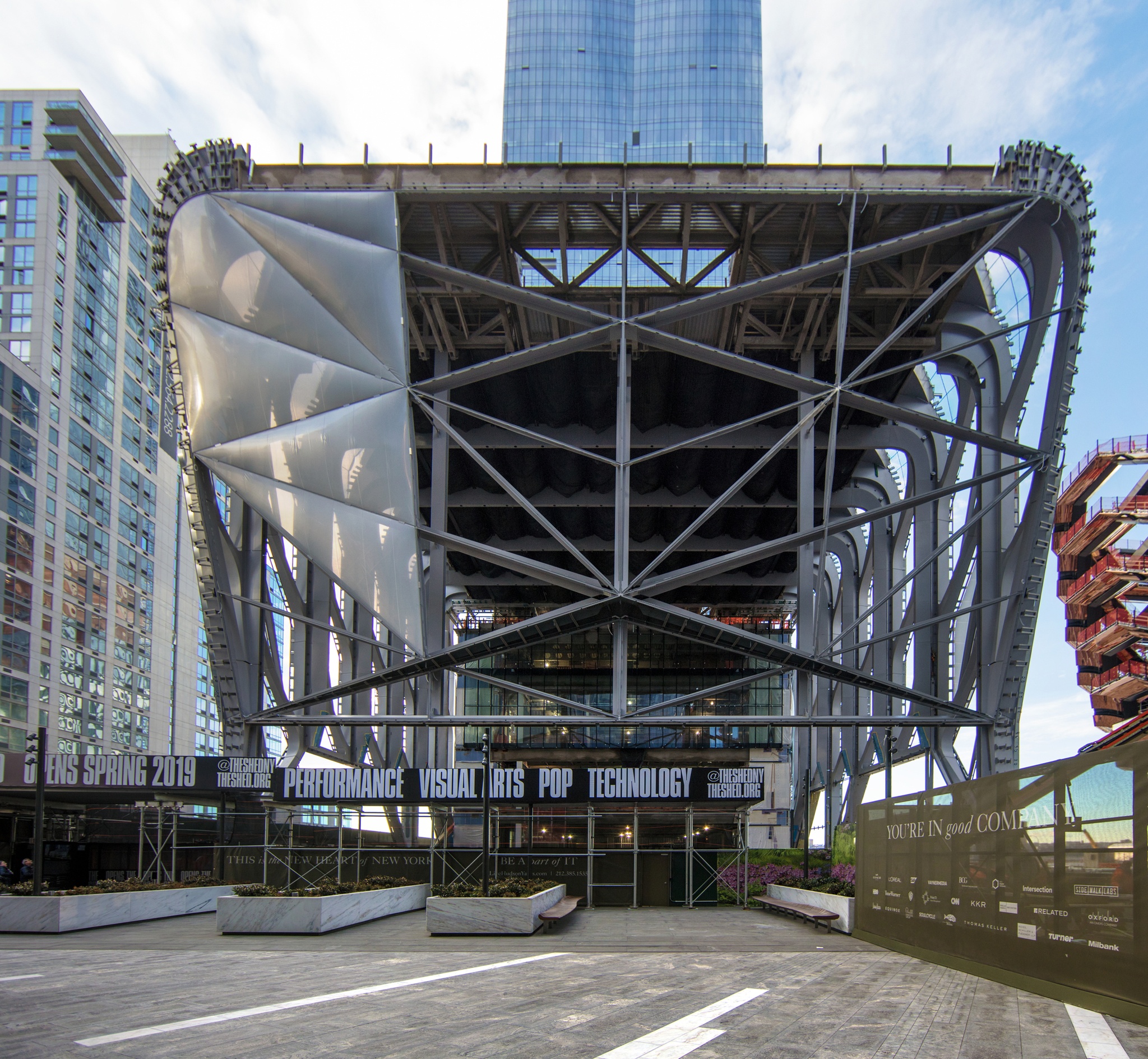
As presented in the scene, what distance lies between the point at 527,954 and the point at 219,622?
21818 mm

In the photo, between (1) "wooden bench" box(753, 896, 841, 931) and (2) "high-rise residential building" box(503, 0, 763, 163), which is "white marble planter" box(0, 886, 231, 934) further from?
(2) "high-rise residential building" box(503, 0, 763, 163)

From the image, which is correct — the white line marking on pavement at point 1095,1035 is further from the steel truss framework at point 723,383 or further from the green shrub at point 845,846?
the green shrub at point 845,846

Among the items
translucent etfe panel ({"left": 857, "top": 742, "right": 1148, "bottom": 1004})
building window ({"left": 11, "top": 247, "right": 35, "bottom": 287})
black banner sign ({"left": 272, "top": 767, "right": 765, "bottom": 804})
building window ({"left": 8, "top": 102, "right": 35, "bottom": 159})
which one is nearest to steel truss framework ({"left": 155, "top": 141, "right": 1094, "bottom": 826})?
black banner sign ({"left": 272, "top": 767, "right": 765, "bottom": 804})

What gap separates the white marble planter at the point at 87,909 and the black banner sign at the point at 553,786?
14.6 feet

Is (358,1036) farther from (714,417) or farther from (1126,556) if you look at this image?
(1126,556)

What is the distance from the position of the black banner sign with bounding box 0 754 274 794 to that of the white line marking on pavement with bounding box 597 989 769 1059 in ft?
79.9

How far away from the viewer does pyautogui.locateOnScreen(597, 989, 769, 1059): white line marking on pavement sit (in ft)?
26.8

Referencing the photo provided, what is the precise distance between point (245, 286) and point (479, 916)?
67.1 ft

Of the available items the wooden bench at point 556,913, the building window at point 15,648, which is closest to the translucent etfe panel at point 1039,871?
the wooden bench at point 556,913

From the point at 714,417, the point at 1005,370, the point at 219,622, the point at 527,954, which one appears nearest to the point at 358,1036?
the point at 527,954

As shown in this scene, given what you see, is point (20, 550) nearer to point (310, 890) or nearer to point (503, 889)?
point (310, 890)

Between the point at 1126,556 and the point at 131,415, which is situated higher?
the point at 131,415

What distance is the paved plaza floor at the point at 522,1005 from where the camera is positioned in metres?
8.58

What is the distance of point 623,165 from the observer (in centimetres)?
3184
